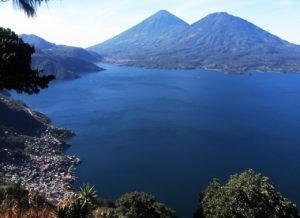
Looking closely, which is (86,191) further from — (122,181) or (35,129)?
(35,129)

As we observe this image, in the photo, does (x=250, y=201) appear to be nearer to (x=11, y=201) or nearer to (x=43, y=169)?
(x=11, y=201)

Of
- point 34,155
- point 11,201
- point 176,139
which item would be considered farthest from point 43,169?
point 11,201

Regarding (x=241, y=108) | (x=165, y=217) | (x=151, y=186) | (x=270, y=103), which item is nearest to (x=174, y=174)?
(x=151, y=186)

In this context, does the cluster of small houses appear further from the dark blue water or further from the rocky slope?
the dark blue water

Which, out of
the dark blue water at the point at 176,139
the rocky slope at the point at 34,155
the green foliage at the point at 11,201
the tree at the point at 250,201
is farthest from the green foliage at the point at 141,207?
the rocky slope at the point at 34,155

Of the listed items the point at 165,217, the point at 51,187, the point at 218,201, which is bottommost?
the point at 51,187

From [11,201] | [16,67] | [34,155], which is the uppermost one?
[16,67]

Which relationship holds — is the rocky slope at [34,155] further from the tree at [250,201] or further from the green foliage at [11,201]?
the green foliage at [11,201]

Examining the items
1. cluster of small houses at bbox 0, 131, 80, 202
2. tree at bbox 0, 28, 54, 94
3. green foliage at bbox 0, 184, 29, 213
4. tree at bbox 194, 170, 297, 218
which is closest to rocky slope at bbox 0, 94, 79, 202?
cluster of small houses at bbox 0, 131, 80, 202
